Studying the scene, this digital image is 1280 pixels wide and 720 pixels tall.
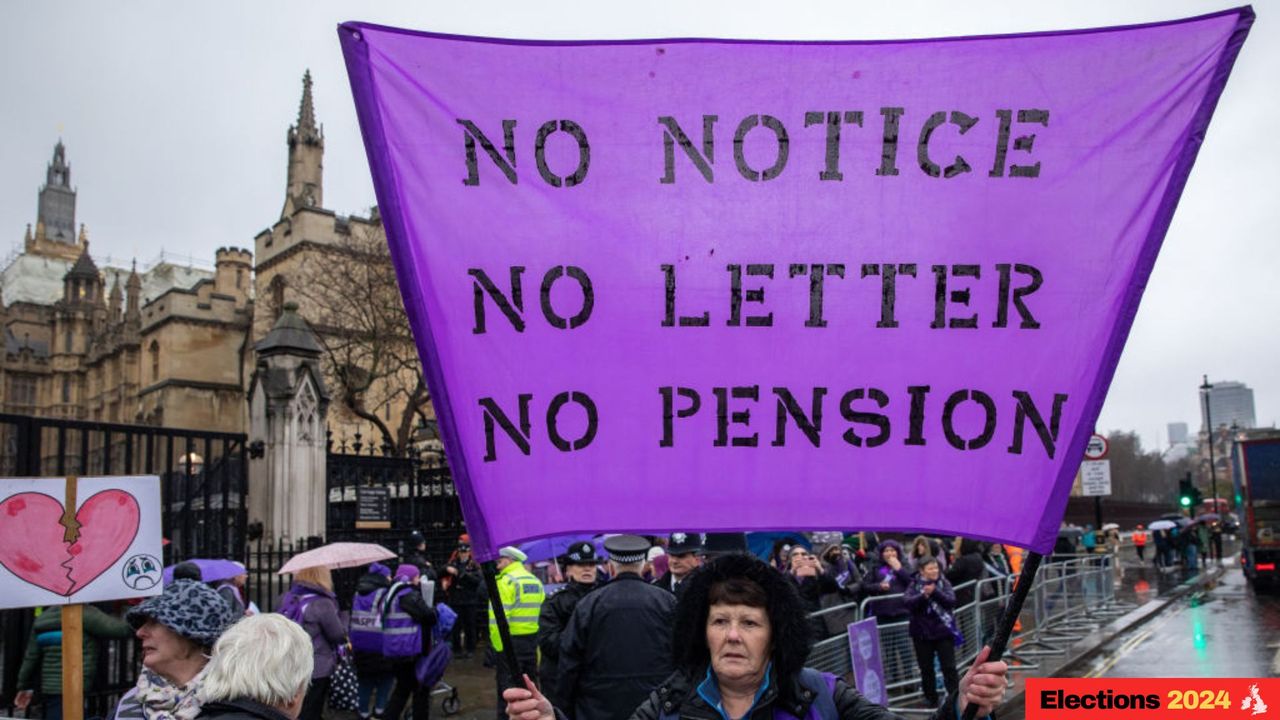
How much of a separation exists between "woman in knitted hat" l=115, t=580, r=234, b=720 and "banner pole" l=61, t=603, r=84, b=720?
1451mm

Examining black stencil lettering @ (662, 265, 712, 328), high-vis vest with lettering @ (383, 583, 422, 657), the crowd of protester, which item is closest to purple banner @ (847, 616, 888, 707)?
the crowd of protester

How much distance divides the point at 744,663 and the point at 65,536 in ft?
14.7

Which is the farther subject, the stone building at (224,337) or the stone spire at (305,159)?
the stone spire at (305,159)

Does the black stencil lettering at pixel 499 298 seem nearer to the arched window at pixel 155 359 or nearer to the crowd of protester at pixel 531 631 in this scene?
the crowd of protester at pixel 531 631

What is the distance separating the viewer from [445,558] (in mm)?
16703

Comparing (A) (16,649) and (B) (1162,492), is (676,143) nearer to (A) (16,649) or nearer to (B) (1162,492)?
(A) (16,649)

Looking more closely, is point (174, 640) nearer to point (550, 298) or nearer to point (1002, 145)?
point (550, 298)

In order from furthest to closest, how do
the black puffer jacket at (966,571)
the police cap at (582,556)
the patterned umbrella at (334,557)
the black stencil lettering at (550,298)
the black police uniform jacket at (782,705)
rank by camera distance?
the black puffer jacket at (966,571)
the patterned umbrella at (334,557)
the police cap at (582,556)
the black stencil lettering at (550,298)
the black police uniform jacket at (782,705)

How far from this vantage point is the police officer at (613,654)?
17.4ft

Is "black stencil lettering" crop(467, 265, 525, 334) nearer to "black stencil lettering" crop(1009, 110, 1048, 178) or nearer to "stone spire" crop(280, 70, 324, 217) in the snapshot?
"black stencil lettering" crop(1009, 110, 1048, 178)

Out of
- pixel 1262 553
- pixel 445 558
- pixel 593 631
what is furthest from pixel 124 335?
pixel 593 631

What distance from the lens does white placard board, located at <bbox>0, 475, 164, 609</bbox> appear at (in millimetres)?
5426

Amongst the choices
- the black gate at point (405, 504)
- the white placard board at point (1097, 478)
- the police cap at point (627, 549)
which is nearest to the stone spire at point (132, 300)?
the black gate at point (405, 504)

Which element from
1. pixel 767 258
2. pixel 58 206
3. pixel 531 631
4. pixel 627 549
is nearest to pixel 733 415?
pixel 767 258
